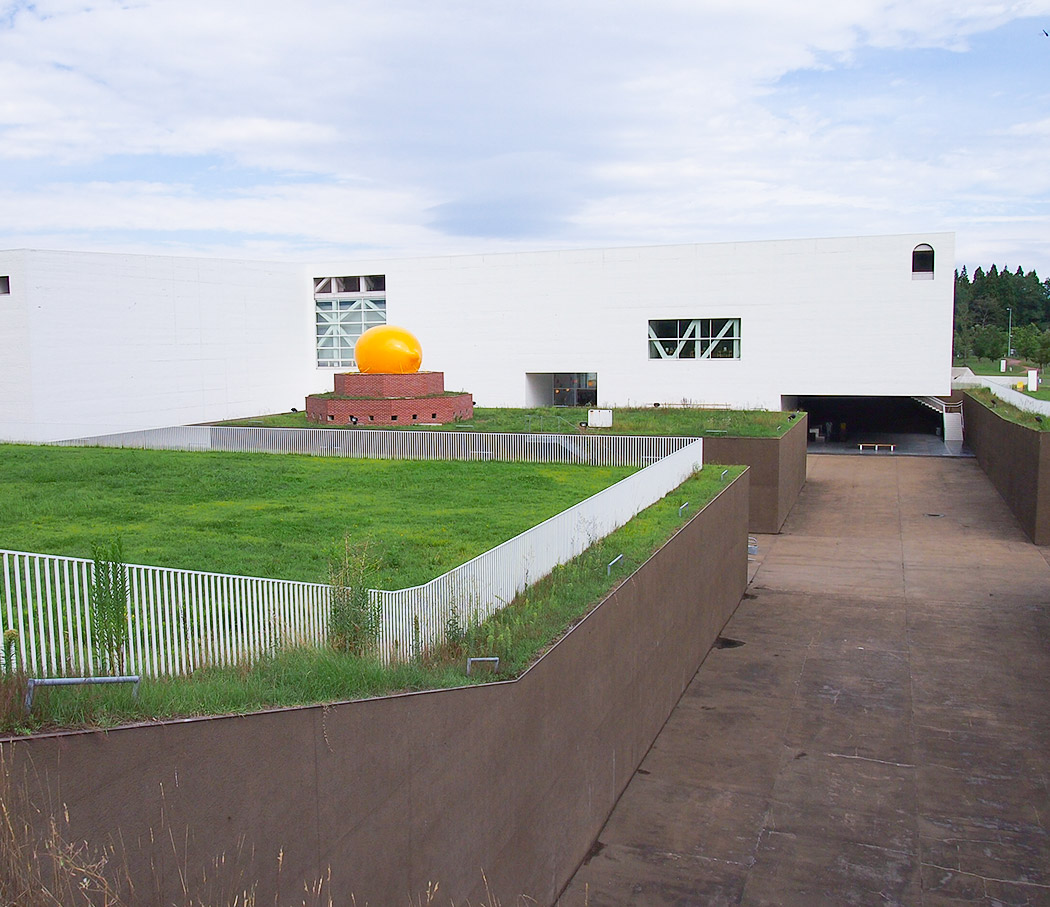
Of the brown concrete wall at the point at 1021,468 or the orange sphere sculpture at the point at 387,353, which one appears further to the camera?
the orange sphere sculpture at the point at 387,353

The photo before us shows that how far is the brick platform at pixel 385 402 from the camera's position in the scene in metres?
30.9

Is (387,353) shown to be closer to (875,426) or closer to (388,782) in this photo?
(388,782)

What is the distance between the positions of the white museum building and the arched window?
0.19 feet

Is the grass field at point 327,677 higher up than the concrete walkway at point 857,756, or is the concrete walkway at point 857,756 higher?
the grass field at point 327,677

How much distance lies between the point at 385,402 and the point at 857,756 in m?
20.7

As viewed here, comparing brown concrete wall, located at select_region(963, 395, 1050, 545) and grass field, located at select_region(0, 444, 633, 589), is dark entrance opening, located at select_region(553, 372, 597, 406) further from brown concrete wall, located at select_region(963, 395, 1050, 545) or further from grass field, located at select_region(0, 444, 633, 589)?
grass field, located at select_region(0, 444, 633, 589)

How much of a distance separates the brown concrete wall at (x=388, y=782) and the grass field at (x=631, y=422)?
16.5 meters

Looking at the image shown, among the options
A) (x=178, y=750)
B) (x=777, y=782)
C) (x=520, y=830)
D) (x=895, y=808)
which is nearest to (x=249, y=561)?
(x=520, y=830)

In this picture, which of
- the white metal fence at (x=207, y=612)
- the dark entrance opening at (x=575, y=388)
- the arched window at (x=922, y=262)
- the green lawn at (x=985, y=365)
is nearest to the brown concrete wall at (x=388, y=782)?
the white metal fence at (x=207, y=612)

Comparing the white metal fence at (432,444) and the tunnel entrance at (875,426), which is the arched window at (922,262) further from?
the white metal fence at (432,444)

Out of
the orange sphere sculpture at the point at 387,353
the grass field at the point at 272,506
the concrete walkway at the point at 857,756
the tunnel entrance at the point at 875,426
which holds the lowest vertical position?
the concrete walkway at the point at 857,756

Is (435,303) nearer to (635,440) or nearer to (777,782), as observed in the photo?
(635,440)

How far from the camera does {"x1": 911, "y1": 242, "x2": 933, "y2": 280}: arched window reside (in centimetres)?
3956

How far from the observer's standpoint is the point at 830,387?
136ft
